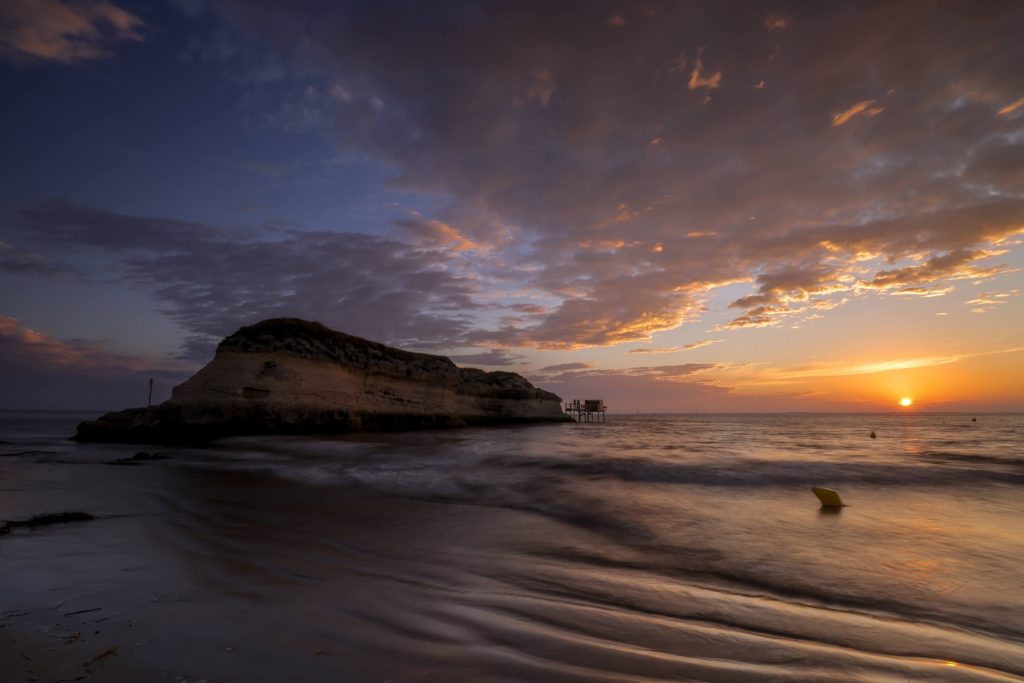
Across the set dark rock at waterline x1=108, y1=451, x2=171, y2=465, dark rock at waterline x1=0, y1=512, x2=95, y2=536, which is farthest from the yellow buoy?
dark rock at waterline x1=108, y1=451, x2=171, y2=465

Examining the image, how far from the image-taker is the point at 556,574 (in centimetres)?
435

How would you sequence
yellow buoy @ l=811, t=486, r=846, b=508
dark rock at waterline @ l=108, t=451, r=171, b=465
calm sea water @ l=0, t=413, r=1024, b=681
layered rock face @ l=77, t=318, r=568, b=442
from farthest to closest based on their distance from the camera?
1. layered rock face @ l=77, t=318, r=568, b=442
2. dark rock at waterline @ l=108, t=451, r=171, b=465
3. yellow buoy @ l=811, t=486, r=846, b=508
4. calm sea water @ l=0, t=413, r=1024, b=681

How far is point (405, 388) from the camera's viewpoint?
37469 millimetres

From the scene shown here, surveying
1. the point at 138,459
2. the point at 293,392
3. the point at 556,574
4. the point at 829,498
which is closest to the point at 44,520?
the point at 556,574

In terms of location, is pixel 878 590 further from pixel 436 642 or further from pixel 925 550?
pixel 436 642

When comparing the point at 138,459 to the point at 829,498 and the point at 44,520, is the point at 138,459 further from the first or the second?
the point at 829,498

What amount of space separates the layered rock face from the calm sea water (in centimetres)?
1511

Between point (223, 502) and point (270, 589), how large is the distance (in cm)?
510

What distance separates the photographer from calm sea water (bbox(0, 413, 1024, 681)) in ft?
8.56

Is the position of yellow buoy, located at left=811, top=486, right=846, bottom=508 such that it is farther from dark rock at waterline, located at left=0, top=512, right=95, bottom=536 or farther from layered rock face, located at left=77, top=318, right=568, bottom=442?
layered rock face, located at left=77, top=318, right=568, bottom=442

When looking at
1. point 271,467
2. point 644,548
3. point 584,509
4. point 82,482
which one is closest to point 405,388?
point 271,467

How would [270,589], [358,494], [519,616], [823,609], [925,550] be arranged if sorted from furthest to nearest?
[358,494], [925,550], [823,609], [270,589], [519,616]

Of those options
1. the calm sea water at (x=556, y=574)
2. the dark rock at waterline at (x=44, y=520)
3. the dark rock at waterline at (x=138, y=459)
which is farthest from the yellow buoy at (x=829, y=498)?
the dark rock at waterline at (x=138, y=459)

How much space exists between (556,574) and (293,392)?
87.2ft
